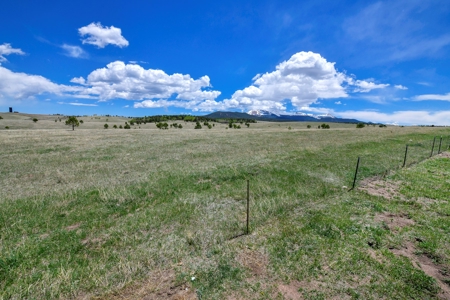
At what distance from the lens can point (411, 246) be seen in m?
7.65

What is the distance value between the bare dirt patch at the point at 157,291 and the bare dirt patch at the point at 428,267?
6.66m

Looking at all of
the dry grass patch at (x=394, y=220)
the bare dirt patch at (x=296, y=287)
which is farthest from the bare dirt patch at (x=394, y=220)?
the bare dirt patch at (x=296, y=287)

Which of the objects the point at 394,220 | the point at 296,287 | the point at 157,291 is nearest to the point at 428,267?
the point at 394,220

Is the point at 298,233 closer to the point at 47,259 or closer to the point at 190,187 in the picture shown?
the point at 190,187

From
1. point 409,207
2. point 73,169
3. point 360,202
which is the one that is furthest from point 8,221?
point 409,207

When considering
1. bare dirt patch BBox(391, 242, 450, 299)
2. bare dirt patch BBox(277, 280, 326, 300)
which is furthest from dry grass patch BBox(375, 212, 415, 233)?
bare dirt patch BBox(277, 280, 326, 300)

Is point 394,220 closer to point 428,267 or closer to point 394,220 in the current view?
point 394,220

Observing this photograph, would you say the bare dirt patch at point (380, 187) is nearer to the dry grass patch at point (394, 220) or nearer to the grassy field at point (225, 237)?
the grassy field at point (225, 237)

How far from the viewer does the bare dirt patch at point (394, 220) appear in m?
8.92

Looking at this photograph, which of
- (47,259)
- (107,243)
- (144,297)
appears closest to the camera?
(144,297)

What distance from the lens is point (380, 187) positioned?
1376cm

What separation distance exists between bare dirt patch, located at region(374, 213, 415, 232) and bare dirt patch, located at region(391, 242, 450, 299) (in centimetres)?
115

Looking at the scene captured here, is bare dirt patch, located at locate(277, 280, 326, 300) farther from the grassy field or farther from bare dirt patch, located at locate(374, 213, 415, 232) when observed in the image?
bare dirt patch, located at locate(374, 213, 415, 232)

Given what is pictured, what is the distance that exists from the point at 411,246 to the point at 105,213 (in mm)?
12956
